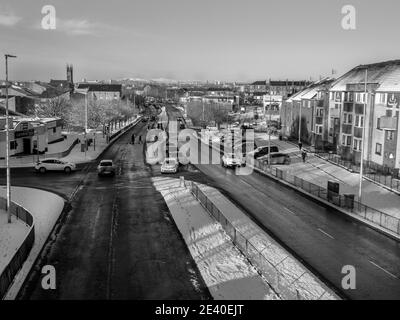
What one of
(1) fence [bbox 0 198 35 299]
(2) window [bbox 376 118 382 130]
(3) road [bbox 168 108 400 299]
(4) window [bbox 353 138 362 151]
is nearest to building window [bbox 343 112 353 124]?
(4) window [bbox 353 138 362 151]

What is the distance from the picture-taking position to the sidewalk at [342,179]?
30.6 m

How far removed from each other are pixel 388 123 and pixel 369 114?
4655mm

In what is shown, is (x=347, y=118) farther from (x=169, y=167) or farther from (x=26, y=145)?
(x=26, y=145)

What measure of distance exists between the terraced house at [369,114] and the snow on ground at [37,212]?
73.6 feet

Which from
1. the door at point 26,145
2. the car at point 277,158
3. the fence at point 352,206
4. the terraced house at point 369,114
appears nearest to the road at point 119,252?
the fence at point 352,206

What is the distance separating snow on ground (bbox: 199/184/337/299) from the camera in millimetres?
16297

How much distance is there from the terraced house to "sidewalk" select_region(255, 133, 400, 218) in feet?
9.79

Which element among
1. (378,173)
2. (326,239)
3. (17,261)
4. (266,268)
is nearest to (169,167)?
(378,173)

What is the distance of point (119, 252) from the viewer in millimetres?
20375

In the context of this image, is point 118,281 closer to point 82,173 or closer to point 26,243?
point 26,243

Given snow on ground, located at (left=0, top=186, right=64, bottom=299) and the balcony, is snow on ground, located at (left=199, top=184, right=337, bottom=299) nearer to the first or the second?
snow on ground, located at (left=0, top=186, right=64, bottom=299)

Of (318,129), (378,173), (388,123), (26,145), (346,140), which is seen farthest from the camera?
(318,129)

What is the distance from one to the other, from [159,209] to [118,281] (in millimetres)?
11572

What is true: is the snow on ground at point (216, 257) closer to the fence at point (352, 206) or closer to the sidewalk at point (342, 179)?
the fence at point (352, 206)
